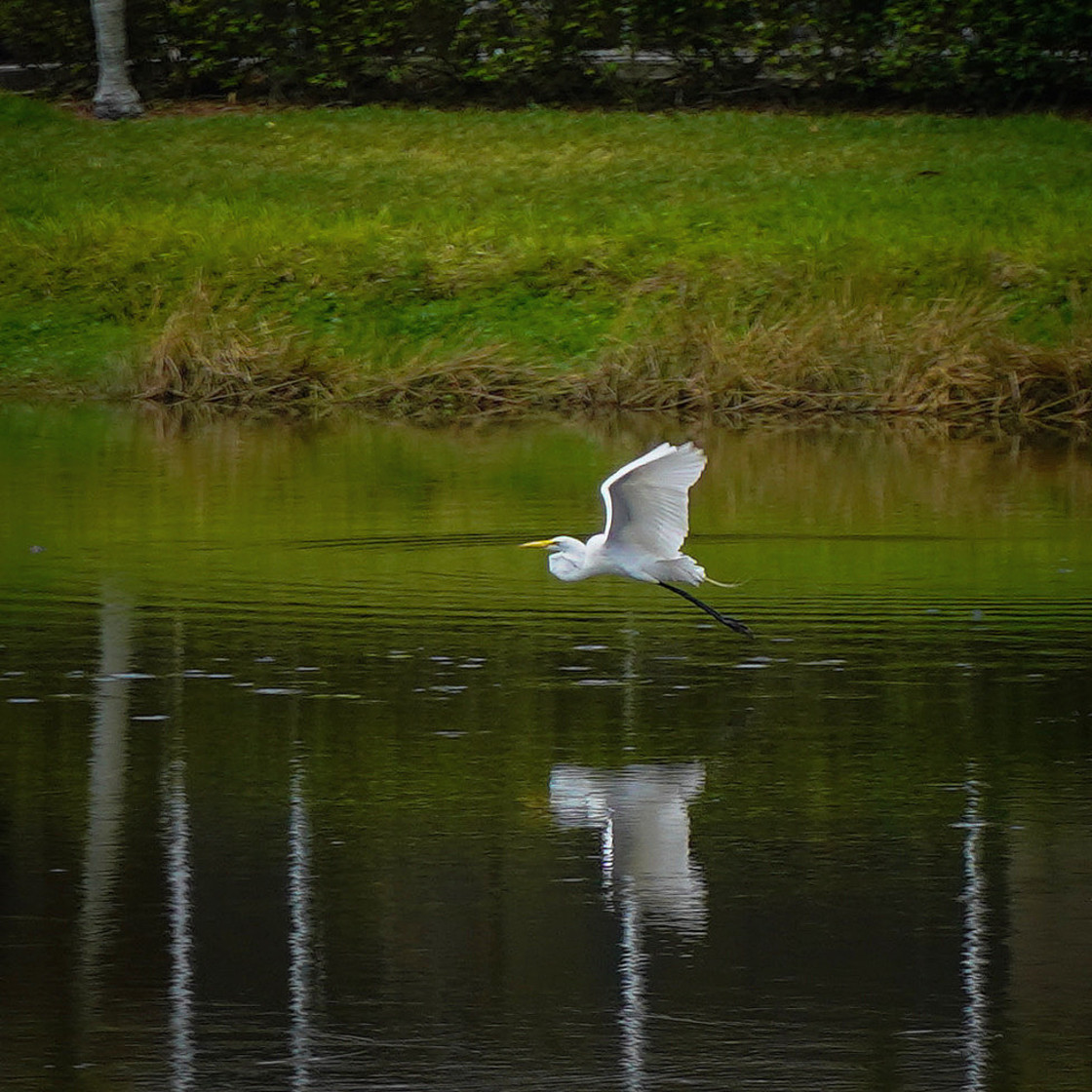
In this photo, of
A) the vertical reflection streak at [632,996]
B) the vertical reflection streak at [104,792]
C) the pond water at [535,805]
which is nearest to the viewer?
the vertical reflection streak at [632,996]

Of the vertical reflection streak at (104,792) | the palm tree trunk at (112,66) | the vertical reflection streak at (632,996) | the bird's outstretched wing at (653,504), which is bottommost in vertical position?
the vertical reflection streak at (632,996)

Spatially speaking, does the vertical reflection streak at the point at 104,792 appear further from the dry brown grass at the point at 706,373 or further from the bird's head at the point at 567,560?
the dry brown grass at the point at 706,373

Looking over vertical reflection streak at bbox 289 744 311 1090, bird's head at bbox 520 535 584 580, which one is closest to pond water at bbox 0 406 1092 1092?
vertical reflection streak at bbox 289 744 311 1090

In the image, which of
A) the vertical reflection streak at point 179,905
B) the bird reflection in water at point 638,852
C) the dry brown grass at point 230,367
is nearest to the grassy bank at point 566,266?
the dry brown grass at point 230,367

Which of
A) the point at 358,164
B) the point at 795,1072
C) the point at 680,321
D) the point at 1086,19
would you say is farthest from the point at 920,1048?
the point at 1086,19

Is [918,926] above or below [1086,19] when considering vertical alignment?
below

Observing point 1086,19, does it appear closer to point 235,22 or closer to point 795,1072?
point 235,22

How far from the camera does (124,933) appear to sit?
21.7 feet

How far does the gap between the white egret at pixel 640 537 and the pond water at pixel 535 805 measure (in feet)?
1.26

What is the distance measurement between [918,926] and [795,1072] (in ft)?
4.02

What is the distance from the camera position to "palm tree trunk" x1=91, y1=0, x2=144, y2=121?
104ft

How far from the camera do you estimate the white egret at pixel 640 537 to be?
10688mm

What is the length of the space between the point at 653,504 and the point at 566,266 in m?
14.0

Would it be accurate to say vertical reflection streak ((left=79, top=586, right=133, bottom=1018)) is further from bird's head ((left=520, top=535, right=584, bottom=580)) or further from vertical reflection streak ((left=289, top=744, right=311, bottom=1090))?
bird's head ((left=520, top=535, right=584, bottom=580))
